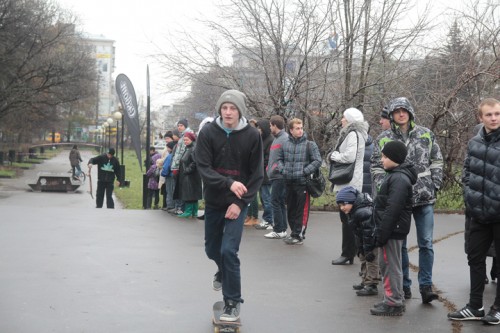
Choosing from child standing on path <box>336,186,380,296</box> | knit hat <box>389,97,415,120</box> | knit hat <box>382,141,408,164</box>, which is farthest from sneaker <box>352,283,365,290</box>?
knit hat <box>389,97,415,120</box>

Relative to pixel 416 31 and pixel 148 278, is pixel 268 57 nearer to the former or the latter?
pixel 416 31

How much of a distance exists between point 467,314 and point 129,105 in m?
15.6

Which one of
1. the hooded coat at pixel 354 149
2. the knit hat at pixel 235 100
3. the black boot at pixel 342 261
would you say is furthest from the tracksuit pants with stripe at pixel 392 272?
the black boot at pixel 342 261

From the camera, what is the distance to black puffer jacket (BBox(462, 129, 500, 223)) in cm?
578

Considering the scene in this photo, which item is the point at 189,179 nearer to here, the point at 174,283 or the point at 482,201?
the point at 174,283

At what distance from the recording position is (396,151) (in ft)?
20.1

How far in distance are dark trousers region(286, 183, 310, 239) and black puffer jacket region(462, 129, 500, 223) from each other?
412 centimetres

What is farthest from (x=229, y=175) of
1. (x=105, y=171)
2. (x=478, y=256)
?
(x=105, y=171)

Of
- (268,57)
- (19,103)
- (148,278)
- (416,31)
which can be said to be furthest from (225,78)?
(19,103)

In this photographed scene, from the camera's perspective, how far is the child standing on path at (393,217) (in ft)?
19.8

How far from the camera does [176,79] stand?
15.8 m

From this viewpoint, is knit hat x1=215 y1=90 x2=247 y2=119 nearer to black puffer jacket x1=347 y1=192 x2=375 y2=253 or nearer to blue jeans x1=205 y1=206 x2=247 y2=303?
blue jeans x1=205 y1=206 x2=247 y2=303

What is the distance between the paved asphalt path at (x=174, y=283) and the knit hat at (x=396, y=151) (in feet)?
4.59

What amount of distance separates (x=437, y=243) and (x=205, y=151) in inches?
232
